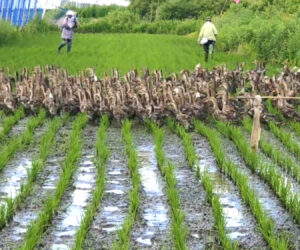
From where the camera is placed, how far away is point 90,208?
409 cm

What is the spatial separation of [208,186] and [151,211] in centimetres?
55

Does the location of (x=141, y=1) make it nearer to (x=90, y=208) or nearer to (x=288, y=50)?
(x=288, y=50)

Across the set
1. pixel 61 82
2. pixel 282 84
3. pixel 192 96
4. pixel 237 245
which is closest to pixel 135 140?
pixel 192 96

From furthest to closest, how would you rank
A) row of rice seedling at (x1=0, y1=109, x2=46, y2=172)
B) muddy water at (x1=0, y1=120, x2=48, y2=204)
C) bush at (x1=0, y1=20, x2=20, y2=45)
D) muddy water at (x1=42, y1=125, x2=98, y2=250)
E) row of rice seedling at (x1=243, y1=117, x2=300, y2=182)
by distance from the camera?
1. bush at (x1=0, y1=20, x2=20, y2=45)
2. row of rice seedling at (x1=0, y1=109, x2=46, y2=172)
3. row of rice seedling at (x1=243, y1=117, x2=300, y2=182)
4. muddy water at (x1=0, y1=120, x2=48, y2=204)
5. muddy water at (x1=42, y1=125, x2=98, y2=250)

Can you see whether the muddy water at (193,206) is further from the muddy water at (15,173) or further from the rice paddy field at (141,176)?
the muddy water at (15,173)

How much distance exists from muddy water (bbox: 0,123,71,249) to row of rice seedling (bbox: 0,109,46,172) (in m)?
0.32

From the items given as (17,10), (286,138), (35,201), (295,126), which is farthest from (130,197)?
(17,10)

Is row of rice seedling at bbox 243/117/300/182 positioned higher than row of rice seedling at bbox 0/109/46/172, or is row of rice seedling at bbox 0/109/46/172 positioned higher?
row of rice seedling at bbox 243/117/300/182

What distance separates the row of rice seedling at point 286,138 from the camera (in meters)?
5.92

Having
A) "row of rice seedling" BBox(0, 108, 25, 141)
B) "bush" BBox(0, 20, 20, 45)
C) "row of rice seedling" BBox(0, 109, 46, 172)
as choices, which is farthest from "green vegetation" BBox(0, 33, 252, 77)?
"row of rice seedling" BBox(0, 109, 46, 172)

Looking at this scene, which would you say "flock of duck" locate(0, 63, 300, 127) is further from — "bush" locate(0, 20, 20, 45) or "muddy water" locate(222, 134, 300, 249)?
"bush" locate(0, 20, 20, 45)

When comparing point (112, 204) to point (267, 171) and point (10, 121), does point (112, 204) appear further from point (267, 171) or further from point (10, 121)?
point (10, 121)

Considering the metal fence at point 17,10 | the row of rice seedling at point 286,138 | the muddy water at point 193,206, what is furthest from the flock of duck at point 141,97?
the metal fence at point 17,10

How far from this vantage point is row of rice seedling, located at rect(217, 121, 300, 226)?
4250 millimetres
